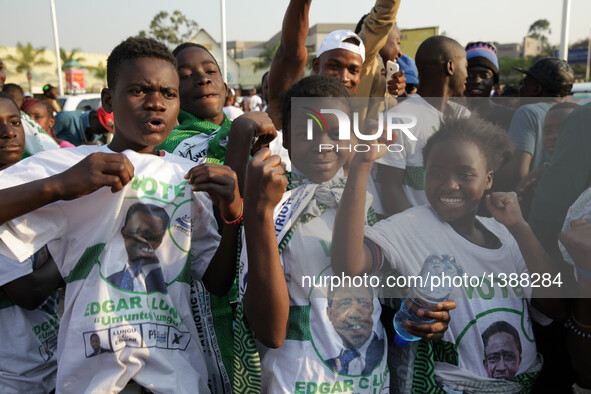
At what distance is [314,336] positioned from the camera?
1.54m

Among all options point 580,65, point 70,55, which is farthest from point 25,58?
point 580,65

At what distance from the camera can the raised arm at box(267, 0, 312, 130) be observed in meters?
2.13

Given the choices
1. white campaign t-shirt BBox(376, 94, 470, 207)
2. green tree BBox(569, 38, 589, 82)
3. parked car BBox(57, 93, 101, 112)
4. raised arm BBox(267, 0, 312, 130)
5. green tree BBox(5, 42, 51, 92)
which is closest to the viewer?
white campaign t-shirt BBox(376, 94, 470, 207)

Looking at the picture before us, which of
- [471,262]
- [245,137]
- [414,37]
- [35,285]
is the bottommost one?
[35,285]

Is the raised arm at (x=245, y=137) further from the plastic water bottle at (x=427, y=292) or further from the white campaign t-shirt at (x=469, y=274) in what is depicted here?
the plastic water bottle at (x=427, y=292)

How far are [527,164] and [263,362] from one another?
1.43 m

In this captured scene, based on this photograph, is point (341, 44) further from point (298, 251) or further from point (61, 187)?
point (61, 187)

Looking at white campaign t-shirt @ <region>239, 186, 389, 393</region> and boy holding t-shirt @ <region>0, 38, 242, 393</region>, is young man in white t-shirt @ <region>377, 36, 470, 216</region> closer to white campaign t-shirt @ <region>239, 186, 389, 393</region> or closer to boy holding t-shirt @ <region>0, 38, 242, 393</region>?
white campaign t-shirt @ <region>239, 186, 389, 393</region>

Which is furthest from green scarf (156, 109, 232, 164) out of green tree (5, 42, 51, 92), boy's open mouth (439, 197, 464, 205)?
green tree (5, 42, 51, 92)

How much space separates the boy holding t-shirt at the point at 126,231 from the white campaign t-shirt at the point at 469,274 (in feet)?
1.89

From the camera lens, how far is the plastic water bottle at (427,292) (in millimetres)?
1563

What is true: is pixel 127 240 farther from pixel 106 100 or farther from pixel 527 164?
pixel 527 164

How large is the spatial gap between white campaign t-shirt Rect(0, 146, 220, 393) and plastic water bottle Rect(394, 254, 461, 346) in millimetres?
711

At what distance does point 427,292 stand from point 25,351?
1.65m
